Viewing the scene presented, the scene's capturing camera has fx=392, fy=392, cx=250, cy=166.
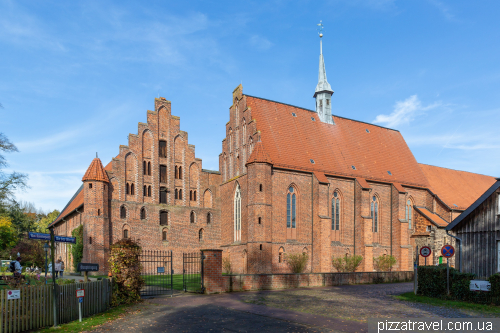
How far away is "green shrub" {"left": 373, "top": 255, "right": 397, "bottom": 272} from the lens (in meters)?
34.9

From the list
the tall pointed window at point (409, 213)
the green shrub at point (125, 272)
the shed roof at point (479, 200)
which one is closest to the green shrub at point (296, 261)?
the shed roof at point (479, 200)

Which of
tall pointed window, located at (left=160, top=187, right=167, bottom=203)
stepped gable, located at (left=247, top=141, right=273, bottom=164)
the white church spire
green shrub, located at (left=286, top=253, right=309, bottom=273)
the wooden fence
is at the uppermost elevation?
the white church spire

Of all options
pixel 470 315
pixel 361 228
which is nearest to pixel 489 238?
pixel 470 315

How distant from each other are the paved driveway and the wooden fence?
4.37 ft

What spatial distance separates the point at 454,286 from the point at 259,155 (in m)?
16.7

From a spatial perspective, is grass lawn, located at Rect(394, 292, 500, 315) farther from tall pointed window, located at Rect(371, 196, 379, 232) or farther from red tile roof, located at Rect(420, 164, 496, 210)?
red tile roof, located at Rect(420, 164, 496, 210)

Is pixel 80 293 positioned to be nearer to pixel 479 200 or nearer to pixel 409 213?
pixel 479 200

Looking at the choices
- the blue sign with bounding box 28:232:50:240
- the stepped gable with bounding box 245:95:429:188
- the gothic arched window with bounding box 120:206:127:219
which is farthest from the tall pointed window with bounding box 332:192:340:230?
the blue sign with bounding box 28:232:50:240

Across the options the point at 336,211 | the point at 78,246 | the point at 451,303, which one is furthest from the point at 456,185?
the point at 78,246

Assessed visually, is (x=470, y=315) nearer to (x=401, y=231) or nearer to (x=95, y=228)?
(x=401, y=231)

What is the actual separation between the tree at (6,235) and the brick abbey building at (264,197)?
16686 millimetres

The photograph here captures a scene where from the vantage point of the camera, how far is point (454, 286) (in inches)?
676

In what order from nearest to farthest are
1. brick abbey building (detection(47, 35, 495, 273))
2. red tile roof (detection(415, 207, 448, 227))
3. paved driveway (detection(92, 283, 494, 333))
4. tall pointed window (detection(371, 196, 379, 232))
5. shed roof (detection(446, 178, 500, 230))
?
paved driveway (detection(92, 283, 494, 333)) < shed roof (detection(446, 178, 500, 230)) < brick abbey building (detection(47, 35, 495, 273)) < red tile roof (detection(415, 207, 448, 227)) < tall pointed window (detection(371, 196, 379, 232))

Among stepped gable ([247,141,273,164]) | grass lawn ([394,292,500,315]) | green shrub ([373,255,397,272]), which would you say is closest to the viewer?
grass lawn ([394,292,500,315])
